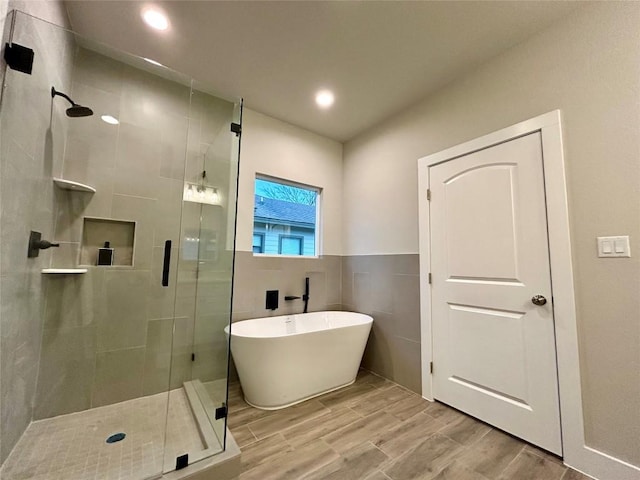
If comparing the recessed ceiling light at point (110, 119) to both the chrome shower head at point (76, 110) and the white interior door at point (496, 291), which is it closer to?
the chrome shower head at point (76, 110)

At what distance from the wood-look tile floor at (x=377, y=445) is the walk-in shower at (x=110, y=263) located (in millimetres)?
327

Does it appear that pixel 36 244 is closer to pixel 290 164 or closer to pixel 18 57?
pixel 18 57

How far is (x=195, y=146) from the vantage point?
7.79ft

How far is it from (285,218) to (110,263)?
1.61 m

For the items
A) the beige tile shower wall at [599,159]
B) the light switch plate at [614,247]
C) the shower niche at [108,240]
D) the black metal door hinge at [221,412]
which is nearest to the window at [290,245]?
the shower niche at [108,240]

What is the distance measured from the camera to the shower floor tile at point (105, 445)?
1315mm

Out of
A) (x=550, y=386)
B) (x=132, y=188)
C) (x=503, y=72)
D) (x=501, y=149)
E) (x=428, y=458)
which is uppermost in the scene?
(x=503, y=72)

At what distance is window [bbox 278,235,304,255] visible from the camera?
2.93 m

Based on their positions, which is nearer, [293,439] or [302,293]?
[293,439]

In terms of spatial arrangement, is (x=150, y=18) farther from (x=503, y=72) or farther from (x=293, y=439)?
(x=293, y=439)

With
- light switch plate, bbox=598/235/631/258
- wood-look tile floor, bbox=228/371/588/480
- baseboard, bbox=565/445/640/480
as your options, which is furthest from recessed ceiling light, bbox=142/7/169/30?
baseboard, bbox=565/445/640/480

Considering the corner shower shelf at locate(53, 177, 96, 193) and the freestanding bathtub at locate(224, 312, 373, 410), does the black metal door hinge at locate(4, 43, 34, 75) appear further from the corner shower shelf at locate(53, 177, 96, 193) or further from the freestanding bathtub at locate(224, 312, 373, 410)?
the freestanding bathtub at locate(224, 312, 373, 410)

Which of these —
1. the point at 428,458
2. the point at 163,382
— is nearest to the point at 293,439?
the point at 428,458

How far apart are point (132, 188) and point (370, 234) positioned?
2.22 metres
